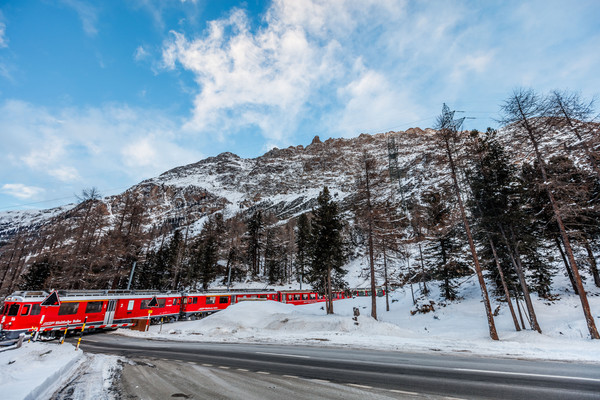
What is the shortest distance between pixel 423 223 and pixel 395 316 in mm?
10009

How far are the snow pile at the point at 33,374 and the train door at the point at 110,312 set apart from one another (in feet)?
45.8

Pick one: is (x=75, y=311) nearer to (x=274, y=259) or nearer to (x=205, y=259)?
(x=205, y=259)

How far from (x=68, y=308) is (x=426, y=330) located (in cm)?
2718

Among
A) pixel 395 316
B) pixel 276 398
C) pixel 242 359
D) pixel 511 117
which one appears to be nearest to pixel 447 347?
pixel 242 359

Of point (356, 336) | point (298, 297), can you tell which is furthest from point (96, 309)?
point (298, 297)

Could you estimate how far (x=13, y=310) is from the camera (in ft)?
53.3

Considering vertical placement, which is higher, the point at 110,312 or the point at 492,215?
the point at 492,215

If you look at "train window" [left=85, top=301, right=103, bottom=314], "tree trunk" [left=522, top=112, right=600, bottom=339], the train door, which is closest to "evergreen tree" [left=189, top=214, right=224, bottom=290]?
the train door

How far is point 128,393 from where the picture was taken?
5.44 m

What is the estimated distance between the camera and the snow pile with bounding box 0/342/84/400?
4.75 metres

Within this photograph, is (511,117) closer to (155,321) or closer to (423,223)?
(423,223)

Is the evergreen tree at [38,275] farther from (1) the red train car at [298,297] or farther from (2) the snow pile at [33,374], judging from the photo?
(2) the snow pile at [33,374]

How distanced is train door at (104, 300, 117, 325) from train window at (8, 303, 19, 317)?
221 inches

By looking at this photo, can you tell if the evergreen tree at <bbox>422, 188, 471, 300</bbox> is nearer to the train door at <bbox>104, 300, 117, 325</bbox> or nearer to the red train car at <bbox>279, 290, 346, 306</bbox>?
the red train car at <bbox>279, 290, 346, 306</bbox>
